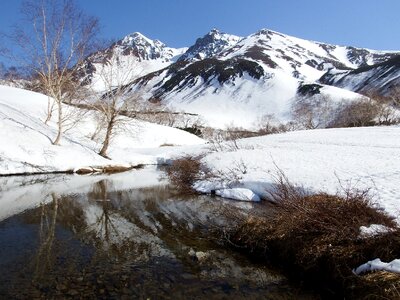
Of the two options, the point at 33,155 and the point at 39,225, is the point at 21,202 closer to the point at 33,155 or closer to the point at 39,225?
the point at 39,225

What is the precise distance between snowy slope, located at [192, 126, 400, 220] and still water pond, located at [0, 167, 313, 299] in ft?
12.2

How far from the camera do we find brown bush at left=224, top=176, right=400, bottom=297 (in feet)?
25.6

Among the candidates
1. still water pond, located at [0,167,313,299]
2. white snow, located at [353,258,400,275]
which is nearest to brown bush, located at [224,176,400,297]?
white snow, located at [353,258,400,275]

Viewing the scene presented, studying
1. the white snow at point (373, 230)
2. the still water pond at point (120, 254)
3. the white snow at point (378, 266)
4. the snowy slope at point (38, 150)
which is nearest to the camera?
the white snow at point (378, 266)

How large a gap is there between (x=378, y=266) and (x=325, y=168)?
1397 centimetres

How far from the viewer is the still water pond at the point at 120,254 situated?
7398 millimetres

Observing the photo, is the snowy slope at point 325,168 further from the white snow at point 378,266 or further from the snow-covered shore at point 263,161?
the white snow at point 378,266

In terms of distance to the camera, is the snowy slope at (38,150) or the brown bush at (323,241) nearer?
the brown bush at (323,241)

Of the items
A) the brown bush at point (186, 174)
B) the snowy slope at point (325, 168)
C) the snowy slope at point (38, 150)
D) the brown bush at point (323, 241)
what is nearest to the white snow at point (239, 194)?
the snowy slope at point (325, 168)

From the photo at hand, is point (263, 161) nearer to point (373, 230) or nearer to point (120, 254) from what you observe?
point (373, 230)

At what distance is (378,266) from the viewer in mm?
6988

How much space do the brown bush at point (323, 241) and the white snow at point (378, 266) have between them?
0.68 feet

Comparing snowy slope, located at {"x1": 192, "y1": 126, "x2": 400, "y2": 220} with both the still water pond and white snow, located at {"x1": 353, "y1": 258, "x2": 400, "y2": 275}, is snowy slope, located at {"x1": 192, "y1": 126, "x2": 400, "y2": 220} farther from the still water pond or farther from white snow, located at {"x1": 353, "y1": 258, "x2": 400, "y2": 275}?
the still water pond

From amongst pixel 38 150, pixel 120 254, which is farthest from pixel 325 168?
pixel 38 150
